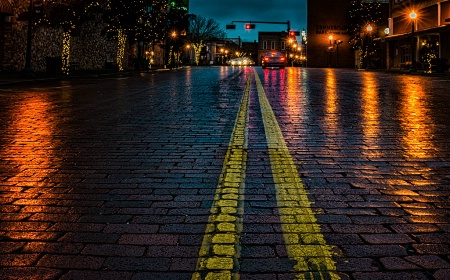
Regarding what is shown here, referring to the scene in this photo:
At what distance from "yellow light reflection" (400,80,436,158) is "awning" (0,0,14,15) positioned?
2337 cm

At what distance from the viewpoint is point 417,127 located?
8586 mm

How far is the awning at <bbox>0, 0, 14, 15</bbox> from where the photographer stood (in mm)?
27562

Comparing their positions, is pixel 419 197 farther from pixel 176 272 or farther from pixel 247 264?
pixel 176 272

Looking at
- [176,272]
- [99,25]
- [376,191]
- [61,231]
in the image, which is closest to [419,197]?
[376,191]

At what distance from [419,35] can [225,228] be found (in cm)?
4205

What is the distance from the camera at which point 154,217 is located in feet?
12.5

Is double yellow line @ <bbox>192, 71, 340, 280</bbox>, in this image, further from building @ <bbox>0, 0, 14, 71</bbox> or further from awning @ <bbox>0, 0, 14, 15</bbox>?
building @ <bbox>0, 0, 14, 71</bbox>

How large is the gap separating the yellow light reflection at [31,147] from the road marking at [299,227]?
243 centimetres

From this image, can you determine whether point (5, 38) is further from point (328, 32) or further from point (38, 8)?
point (328, 32)

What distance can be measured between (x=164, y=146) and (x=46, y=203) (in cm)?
287

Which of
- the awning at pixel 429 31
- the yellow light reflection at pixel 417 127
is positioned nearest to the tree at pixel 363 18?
the awning at pixel 429 31

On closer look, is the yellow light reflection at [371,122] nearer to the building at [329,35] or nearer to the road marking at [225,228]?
the road marking at [225,228]

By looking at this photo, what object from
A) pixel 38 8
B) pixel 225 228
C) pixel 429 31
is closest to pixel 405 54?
pixel 429 31

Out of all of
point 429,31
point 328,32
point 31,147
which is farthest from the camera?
point 328,32
